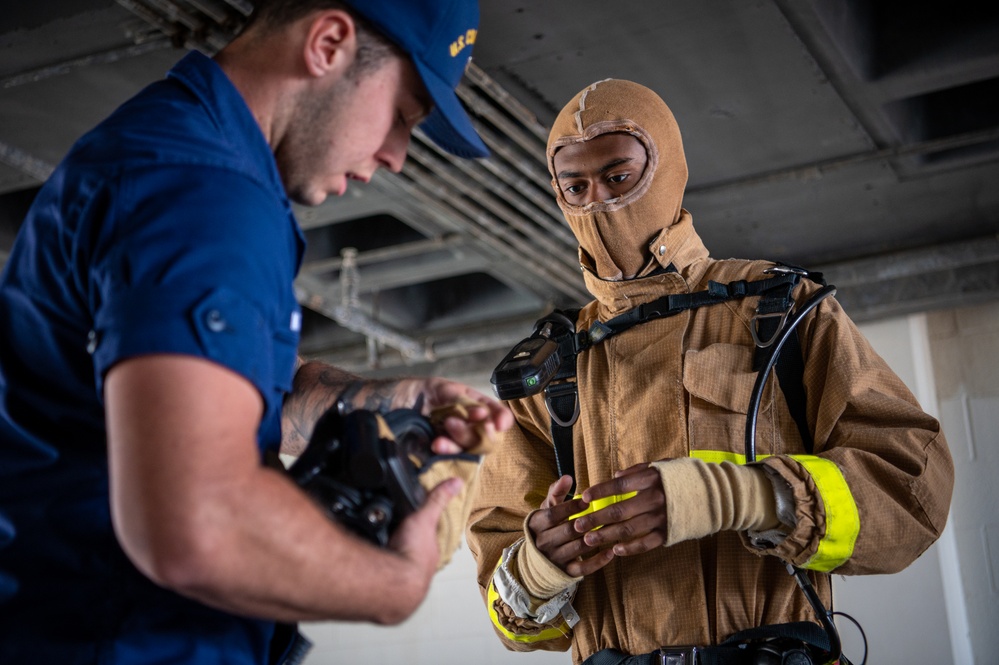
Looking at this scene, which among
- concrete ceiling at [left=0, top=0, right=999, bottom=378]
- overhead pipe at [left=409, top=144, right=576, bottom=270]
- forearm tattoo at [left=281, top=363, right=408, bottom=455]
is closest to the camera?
forearm tattoo at [left=281, top=363, right=408, bottom=455]

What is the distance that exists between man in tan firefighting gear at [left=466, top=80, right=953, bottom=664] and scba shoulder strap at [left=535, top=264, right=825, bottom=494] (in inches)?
0.7

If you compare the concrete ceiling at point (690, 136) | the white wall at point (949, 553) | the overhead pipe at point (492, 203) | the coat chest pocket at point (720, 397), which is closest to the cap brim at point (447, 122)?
the coat chest pocket at point (720, 397)

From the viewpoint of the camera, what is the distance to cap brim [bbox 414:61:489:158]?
50.5 inches

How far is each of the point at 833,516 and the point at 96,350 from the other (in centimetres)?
122

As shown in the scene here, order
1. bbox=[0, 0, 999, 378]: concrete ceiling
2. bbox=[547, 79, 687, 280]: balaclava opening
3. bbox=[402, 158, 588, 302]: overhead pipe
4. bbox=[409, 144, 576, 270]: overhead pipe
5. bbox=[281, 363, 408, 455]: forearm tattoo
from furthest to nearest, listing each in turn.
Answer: bbox=[402, 158, 588, 302]: overhead pipe → bbox=[409, 144, 576, 270]: overhead pipe → bbox=[0, 0, 999, 378]: concrete ceiling → bbox=[547, 79, 687, 280]: balaclava opening → bbox=[281, 363, 408, 455]: forearm tattoo

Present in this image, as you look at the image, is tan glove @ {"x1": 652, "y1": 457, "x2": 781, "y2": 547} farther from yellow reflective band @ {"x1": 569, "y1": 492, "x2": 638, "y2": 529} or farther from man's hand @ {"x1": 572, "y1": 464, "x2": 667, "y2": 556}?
yellow reflective band @ {"x1": 569, "y1": 492, "x2": 638, "y2": 529}

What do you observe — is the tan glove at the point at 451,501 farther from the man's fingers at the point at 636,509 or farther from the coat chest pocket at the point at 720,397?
the coat chest pocket at the point at 720,397

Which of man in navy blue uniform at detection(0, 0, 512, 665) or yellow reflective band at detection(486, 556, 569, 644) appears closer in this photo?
man in navy blue uniform at detection(0, 0, 512, 665)

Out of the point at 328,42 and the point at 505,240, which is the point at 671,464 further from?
the point at 505,240

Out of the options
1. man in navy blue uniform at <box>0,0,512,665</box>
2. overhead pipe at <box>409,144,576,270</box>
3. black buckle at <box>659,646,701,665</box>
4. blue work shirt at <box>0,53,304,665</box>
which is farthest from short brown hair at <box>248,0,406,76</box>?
overhead pipe at <box>409,144,576,270</box>

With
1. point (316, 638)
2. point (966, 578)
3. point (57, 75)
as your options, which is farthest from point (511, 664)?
point (57, 75)

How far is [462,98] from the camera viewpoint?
3572 millimetres

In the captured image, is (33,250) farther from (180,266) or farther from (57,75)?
(57,75)

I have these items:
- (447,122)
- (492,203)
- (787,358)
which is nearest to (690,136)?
(492,203)
